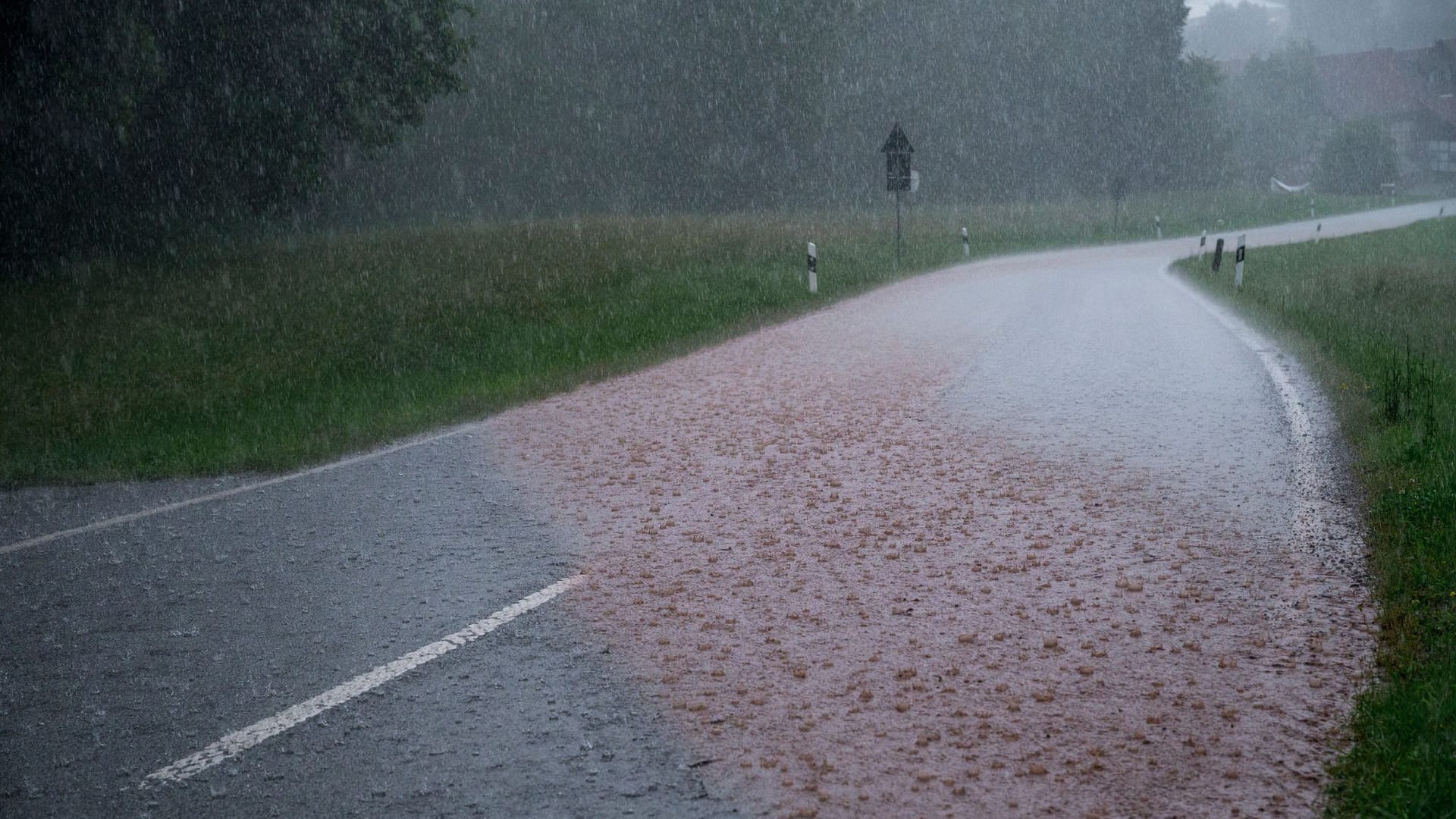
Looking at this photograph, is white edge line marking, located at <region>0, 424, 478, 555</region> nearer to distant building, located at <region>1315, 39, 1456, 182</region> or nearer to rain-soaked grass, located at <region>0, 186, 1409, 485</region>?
rain-soaked grass, located at <region>0, 186, 1409, 485</region>

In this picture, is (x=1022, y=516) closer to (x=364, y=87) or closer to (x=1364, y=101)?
(x=364, y=87)

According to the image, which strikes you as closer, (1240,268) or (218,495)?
(218,495)

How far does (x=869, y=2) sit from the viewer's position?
195ft

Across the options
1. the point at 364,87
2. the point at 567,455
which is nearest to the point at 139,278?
the point at 364,87

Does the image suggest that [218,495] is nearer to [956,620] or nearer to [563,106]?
[956,620]

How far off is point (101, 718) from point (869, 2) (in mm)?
61592

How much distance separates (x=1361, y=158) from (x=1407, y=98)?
1935cm

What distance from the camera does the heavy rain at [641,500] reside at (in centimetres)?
362

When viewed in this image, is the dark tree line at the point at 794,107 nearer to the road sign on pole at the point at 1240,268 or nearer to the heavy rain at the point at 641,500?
the heavy rain at the point at 641,500

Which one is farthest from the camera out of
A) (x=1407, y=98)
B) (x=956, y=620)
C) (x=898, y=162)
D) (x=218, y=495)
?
(x=1407, y=98)

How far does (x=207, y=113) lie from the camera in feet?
73.1

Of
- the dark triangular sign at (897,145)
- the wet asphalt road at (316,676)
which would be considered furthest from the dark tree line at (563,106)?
the wet asphalt road at (316,676)

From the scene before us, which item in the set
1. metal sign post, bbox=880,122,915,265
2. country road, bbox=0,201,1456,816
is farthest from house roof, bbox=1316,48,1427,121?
country road, bbox=0,201,1456,816

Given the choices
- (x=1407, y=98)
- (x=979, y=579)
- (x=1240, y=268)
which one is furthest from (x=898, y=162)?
(x=1407, y=98)
